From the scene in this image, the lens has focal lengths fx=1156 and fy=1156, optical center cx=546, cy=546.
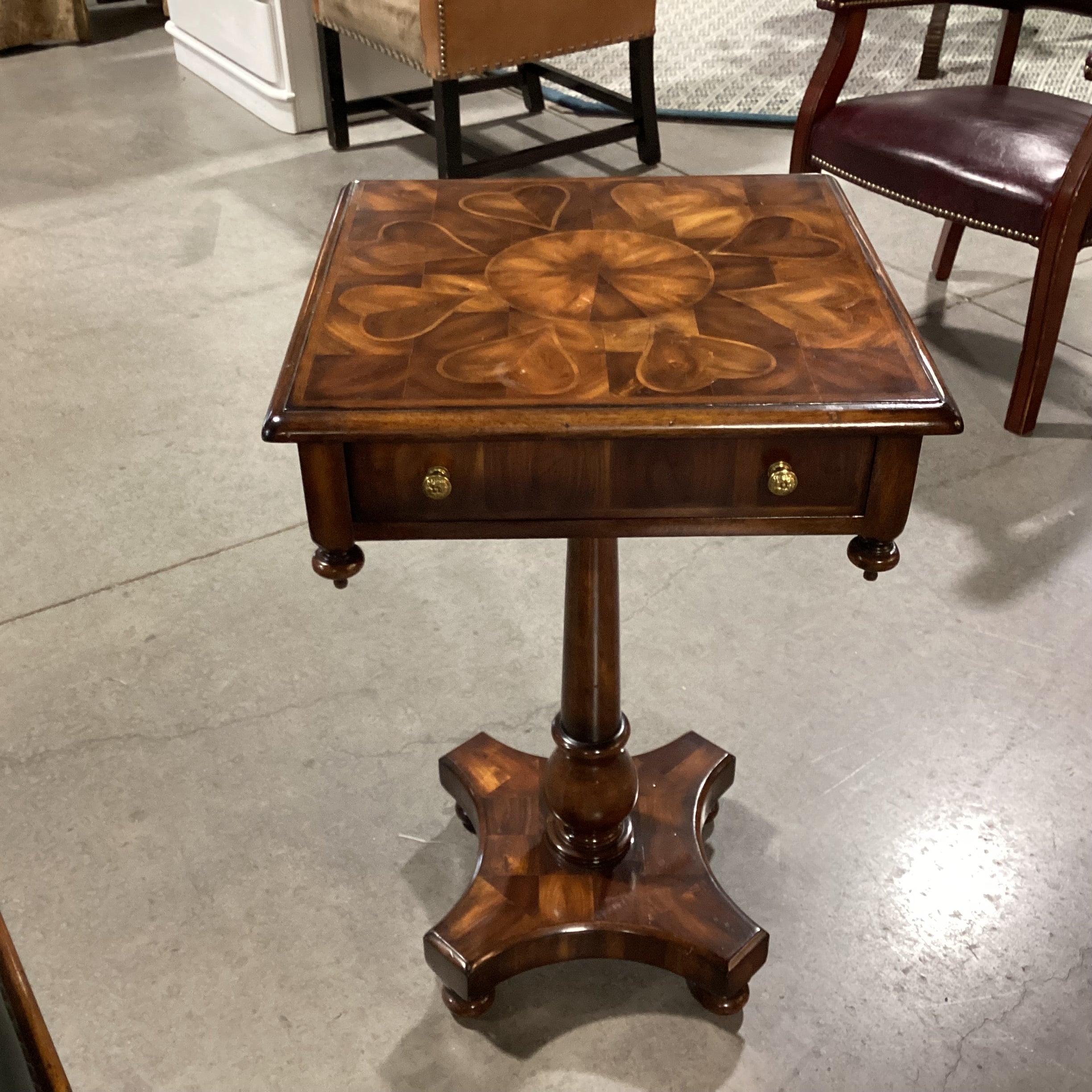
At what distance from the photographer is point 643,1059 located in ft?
4.00

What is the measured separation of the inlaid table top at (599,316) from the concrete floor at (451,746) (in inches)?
28.0

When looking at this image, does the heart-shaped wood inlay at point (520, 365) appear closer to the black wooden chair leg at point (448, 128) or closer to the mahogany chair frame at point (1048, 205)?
the mahogany chair frame at point (1048, 205)

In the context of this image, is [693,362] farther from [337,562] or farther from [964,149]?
[964,149]

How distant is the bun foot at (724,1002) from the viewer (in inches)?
48.6

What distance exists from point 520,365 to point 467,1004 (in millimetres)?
701

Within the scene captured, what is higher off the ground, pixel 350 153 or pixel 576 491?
pixel 576 491

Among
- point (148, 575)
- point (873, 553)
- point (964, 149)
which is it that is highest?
point (873, 553)

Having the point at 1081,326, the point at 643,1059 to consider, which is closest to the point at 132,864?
the point at 643,1059

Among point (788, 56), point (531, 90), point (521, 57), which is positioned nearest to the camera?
point (521, 57)

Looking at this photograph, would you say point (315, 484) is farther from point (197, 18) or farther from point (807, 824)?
point (197, 18)

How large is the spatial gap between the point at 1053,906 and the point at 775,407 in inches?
32.8

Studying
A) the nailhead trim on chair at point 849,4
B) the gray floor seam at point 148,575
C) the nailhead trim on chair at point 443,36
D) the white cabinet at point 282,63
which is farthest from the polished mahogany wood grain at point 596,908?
the white cabinet at point 282,63

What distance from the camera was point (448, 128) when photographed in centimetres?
297

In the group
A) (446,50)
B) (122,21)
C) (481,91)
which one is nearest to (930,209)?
(446,50)
